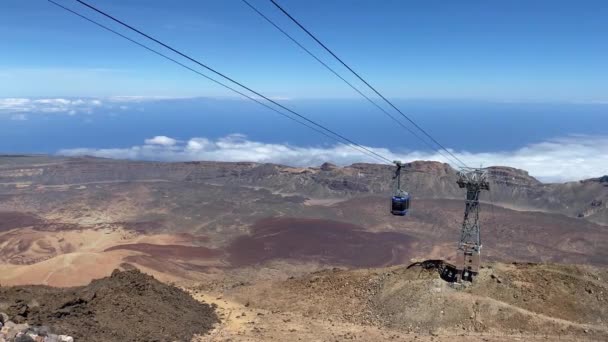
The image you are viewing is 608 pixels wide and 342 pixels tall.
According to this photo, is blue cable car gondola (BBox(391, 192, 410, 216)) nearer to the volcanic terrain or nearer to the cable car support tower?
the cable car support tower

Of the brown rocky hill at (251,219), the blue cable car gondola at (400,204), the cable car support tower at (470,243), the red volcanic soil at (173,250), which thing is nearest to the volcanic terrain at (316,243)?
the red volcanic soil at (173,250)

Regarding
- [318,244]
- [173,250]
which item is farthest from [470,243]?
[173,250]

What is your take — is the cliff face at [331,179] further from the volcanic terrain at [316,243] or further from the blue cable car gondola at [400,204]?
the blue cable car gondola at [400,204]

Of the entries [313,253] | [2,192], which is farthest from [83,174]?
[313,253]

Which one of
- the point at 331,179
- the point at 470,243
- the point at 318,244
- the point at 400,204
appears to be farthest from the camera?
the point at 331,179

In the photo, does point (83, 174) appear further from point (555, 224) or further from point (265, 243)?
point (555, 224)

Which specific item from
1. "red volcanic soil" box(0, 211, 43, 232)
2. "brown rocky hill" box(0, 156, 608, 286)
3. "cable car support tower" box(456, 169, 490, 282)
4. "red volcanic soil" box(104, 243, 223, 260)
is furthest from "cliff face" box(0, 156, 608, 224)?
"cable car support tower" box(456, 169, 490, 282)

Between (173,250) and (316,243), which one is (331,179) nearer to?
(316,243)
